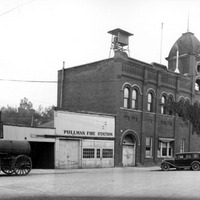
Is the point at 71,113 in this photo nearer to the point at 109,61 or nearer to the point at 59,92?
the point at 109,61

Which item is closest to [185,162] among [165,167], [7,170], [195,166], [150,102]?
[195,166]

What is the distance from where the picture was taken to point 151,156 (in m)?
30.9

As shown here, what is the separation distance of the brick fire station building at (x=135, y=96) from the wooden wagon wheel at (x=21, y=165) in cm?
1098

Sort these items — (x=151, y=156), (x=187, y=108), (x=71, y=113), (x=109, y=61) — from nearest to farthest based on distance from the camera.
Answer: (x=187, y=108) → (x=71, y=113) → (x=109, y=61) → (x=151, y=156)

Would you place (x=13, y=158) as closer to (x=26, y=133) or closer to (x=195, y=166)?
(x=26, y=133)

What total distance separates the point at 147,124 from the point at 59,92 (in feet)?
32.0

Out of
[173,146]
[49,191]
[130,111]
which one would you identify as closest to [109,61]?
[130,111]

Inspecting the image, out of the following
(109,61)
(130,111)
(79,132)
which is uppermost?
(109,61)

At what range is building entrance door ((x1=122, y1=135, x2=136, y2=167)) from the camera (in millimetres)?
28750

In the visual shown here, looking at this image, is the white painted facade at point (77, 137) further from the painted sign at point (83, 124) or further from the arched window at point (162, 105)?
the arched window at point (162, 105)

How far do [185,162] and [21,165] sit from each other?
1341 centimetres

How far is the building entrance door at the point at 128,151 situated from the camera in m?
28.8

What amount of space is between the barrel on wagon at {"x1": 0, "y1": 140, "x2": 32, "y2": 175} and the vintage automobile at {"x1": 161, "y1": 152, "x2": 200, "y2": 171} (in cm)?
1190

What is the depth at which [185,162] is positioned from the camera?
2580 cm
